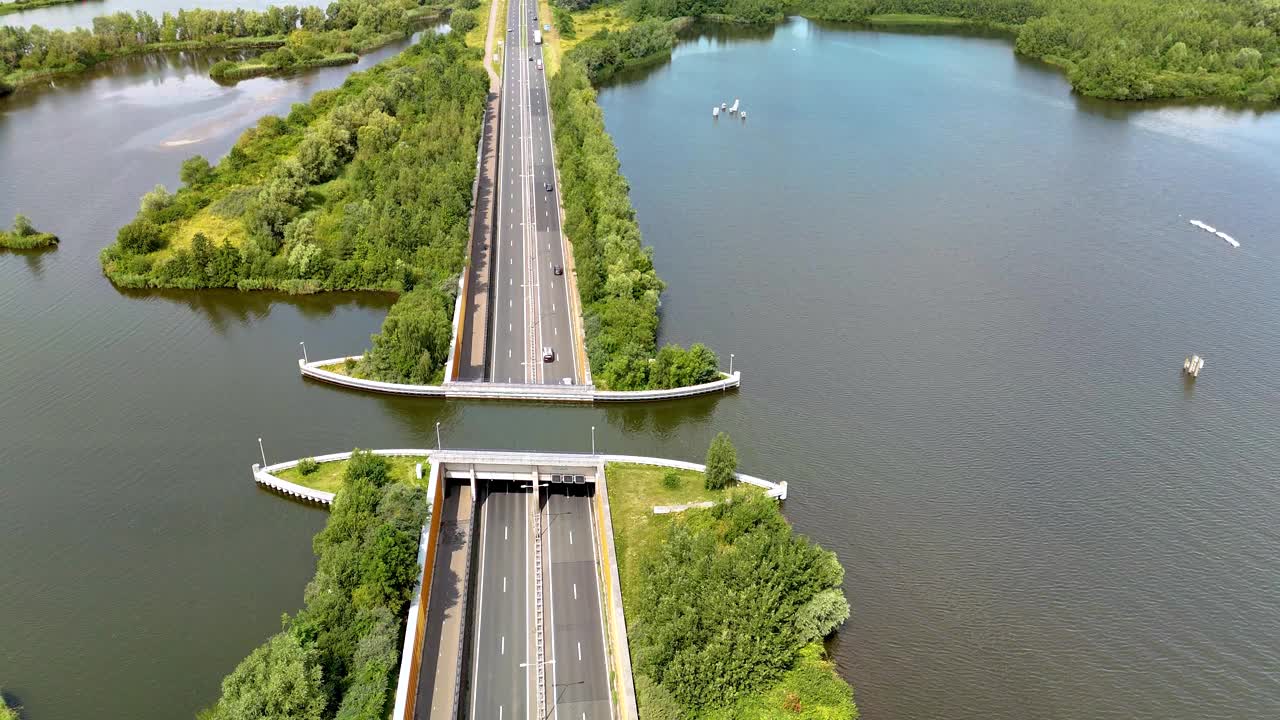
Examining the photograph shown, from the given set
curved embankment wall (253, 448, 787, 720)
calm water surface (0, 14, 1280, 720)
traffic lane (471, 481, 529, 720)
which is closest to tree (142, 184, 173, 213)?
calm water surface (0, 14, 1280, 720)

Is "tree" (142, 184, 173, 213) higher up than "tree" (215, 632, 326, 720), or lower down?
higher up

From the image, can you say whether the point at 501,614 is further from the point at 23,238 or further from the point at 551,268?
the point at 23,238

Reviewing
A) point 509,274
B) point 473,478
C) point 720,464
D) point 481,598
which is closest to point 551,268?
point 509,274

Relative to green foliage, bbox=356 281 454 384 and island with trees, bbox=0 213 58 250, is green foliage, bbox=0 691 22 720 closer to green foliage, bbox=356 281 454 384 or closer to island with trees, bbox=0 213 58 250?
green foliage, bbox=356 281 454 384

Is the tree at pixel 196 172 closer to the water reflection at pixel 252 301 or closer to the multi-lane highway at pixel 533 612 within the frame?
the water reflection at pixel 252 301

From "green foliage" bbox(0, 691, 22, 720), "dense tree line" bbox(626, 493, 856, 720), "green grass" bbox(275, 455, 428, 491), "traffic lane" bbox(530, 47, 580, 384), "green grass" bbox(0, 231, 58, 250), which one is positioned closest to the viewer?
"green foliage" bbox(0, 691, 22, 720)

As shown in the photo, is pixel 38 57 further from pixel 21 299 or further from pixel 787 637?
pixel 787 637
